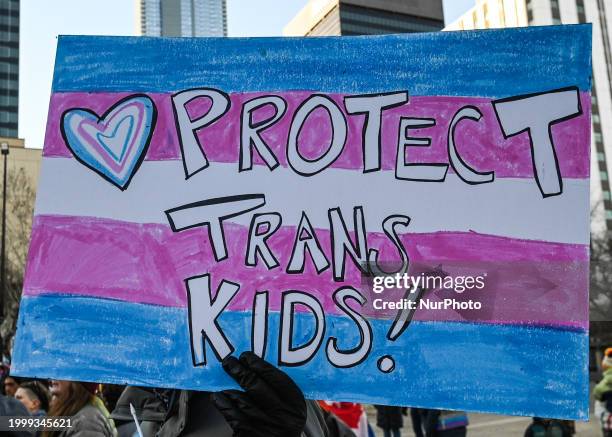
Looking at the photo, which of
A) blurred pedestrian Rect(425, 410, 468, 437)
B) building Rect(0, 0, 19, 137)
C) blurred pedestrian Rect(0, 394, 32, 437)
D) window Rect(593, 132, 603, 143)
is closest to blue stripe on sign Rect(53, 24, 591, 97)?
blurred pedestrian Rect(0, 394, 32, 437)

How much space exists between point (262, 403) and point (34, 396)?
3.87 m

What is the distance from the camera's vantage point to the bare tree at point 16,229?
29516mm

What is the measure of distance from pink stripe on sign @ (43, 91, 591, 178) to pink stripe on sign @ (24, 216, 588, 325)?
8.8 inches

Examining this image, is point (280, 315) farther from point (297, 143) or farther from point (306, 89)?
point (306, 89)

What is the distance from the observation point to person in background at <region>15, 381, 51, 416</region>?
4746 millimetres

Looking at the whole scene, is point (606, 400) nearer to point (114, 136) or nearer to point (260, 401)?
point (260, 401)

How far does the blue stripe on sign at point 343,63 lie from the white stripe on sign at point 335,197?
0.88 ft

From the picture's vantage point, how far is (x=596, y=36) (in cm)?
6956

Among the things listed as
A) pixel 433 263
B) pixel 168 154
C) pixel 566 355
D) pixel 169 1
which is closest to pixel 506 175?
pixel 433 263

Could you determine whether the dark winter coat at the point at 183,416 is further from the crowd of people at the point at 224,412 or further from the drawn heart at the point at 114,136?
the drawn heart at the point at 114,136

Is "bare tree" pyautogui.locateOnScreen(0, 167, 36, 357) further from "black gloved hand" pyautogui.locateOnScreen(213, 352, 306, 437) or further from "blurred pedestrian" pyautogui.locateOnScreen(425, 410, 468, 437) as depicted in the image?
"black gloved hand" pyautogui.locateOnScreen(213, 352, 306, 437)

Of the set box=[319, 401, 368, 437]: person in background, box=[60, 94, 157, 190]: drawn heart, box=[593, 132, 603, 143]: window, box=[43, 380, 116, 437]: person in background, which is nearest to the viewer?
box=[60, 94, 157, 190]: drawn heart

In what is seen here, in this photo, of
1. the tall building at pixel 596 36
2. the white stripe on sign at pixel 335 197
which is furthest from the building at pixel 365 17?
the white stripe on sign at pixel 335 197

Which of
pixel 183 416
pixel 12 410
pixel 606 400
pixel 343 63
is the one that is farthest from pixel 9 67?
pixel 183 416
